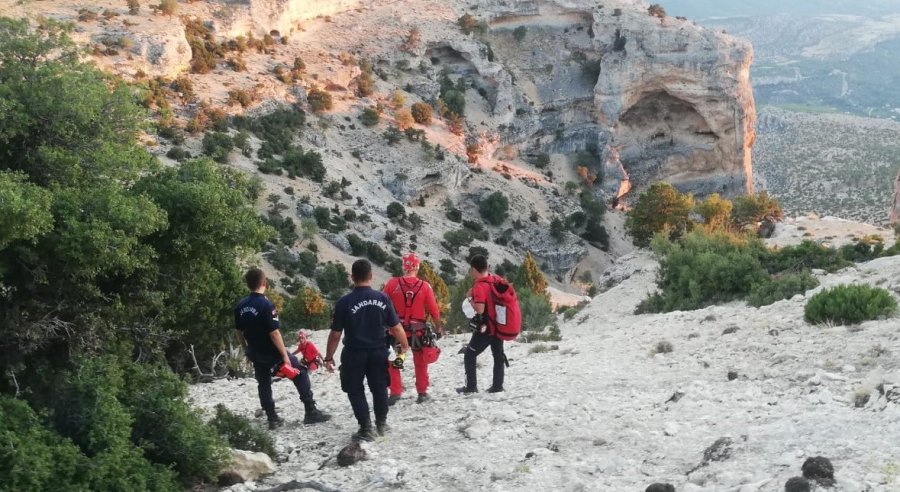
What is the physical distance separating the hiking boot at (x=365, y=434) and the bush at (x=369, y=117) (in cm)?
4832

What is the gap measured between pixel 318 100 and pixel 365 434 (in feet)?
156

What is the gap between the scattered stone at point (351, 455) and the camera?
6.85 meters

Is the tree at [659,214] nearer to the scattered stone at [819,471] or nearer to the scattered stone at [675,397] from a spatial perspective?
the scattered stone at [675,397]

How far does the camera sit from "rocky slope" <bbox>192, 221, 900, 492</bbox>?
5832mm

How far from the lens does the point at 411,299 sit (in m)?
8.48

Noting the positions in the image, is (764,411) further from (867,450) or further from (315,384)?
(315,384)

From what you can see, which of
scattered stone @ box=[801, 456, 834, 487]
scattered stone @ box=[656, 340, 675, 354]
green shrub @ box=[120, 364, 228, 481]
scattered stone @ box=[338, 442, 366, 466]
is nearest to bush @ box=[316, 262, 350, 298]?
scattered stone @ box=[656, 340, 675, 354]

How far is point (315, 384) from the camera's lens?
1119 centimetres

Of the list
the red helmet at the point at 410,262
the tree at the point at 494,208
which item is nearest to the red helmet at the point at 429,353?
the red helmet at the point at 410,262

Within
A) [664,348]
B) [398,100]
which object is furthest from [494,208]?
[664,348]

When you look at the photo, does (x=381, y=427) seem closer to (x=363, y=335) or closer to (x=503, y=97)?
(x=363, y=335)

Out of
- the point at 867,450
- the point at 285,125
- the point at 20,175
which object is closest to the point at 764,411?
the point at 867,450

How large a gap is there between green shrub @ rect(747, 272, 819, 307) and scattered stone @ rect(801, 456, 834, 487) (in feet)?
30.4

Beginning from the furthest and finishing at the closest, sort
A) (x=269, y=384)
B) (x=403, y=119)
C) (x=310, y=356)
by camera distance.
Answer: (x=403, y=119)
(x=310, y=356)
(x=269, y=384)
